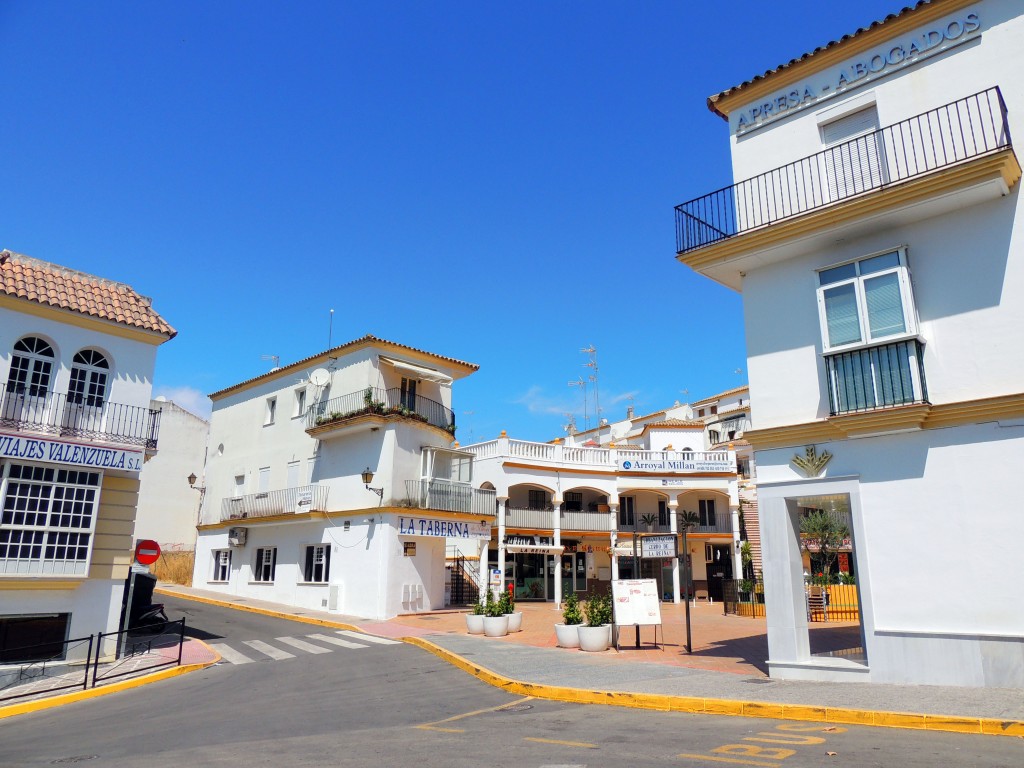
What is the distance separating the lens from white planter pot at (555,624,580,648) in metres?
16.0

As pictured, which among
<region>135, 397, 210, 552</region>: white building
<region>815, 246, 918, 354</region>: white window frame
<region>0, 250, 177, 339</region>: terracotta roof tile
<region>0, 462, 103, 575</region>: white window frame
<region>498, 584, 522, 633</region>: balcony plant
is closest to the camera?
<region>815, 246, 918, 354</region>: white window frame

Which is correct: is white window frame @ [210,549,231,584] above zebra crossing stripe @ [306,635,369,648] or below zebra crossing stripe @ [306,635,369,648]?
above

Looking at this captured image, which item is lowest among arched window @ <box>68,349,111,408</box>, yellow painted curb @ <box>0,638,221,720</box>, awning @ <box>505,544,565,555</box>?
yellow painted curb @ <box>0,638,221,720</box>

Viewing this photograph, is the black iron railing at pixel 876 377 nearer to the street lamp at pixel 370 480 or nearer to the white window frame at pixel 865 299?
the white window frame at pixel 865 299

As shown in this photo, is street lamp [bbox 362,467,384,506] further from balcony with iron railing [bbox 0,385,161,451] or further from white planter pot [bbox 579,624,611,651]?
white planter pot [bbox 579,624,611,651]

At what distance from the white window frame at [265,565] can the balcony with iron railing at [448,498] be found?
27.5 feet

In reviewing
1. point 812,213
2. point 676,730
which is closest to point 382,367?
point 812,213

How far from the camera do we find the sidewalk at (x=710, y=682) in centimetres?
838

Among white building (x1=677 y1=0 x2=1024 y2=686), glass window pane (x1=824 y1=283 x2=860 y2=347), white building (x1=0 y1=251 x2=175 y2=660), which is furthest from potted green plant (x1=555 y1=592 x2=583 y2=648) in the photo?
white building (x1=0 y1=251 x2=175 y2=660)

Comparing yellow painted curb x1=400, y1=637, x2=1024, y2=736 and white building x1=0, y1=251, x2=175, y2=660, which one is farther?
white building x1=0, y1=251, x2=175, y2=660

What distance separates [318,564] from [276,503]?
13.1ft

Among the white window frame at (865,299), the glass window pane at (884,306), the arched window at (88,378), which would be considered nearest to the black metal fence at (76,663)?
the arched window at (88,378)

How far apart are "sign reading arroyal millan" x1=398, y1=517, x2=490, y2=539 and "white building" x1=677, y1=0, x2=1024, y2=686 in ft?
56.8

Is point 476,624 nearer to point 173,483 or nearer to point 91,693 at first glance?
point 91,693
